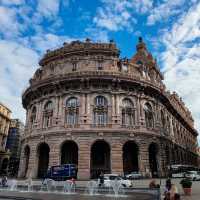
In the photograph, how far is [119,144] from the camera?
3681cm

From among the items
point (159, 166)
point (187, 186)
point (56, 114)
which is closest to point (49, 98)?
point (56, 114)

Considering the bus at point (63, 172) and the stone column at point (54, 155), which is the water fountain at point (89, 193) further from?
the stone column at point (54, 155)

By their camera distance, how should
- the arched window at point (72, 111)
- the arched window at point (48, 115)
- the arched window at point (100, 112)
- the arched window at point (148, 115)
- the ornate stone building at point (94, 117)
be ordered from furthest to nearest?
1. the arched window at point (148, 115)
2. the arched window at point (48, 115)
3. the arched window at point (72, 111)
4. the arched window at point (100, 112)
5. the ornate stone building at point (94, 117)

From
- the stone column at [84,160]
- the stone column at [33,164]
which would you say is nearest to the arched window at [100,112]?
the stone column at [84,160]

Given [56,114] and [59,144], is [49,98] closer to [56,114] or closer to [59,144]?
[56,114]

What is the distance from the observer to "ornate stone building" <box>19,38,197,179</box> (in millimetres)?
37188

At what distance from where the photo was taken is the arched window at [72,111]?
39.3 metres

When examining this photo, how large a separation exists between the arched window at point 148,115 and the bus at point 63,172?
1526 cm

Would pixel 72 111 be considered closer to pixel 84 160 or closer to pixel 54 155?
pixel 54 155

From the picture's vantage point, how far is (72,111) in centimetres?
3984

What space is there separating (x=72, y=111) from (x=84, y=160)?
848cm

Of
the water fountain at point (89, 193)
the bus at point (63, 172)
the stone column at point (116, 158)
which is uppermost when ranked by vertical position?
the stone column at point (116, 158)

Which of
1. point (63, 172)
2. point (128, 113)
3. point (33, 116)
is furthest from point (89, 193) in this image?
point (33, 116)

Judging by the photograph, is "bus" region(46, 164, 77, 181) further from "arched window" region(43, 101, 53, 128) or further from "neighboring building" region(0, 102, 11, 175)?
"neighboring building" region(0, 102, 11, 175)
